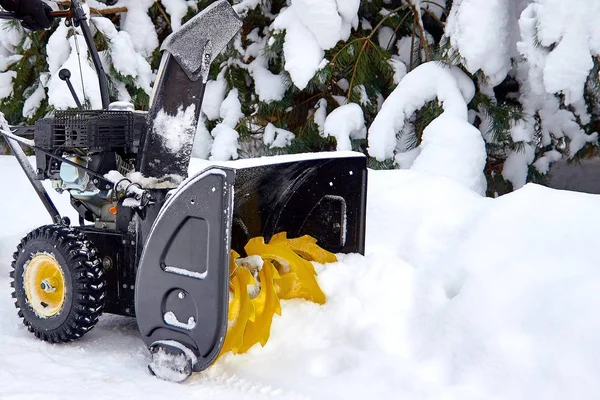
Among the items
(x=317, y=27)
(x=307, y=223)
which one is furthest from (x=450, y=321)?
(x=317, y=27)

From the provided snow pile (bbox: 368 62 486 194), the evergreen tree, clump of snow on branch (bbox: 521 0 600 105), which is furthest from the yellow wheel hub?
clump of snow on branch (bbox: 521 0 600 105)

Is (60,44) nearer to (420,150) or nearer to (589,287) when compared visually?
(420,150)

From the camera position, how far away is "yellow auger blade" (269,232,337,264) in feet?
10.6

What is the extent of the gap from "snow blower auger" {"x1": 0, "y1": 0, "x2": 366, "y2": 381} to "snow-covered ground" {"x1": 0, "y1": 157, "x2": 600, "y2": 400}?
0.39 ft

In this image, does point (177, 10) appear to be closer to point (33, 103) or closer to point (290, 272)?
point (33, 103)

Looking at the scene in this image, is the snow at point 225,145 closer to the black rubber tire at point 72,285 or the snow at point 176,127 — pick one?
the snow at point 176,127

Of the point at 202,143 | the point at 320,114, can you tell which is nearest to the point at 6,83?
the point at 202,143

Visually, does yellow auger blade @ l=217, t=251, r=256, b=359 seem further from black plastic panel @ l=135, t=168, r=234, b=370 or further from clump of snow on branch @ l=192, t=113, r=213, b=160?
clump of snow on branch @ l=192, t=113, r=213, b=160

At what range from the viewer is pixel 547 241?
10.1 feet

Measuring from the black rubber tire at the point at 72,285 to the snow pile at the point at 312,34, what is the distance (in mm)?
2682

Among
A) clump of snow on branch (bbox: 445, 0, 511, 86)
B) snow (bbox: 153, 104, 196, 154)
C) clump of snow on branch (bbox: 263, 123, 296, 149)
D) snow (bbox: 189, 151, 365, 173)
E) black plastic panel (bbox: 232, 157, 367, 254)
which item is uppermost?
clump of snow on branch (bbox: 445, 0, 511, 86)

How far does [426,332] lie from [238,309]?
73cm

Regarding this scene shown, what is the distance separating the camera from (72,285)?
2.95 meters

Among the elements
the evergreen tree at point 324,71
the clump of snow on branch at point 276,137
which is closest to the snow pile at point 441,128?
the evergreen tree at point 324,71
